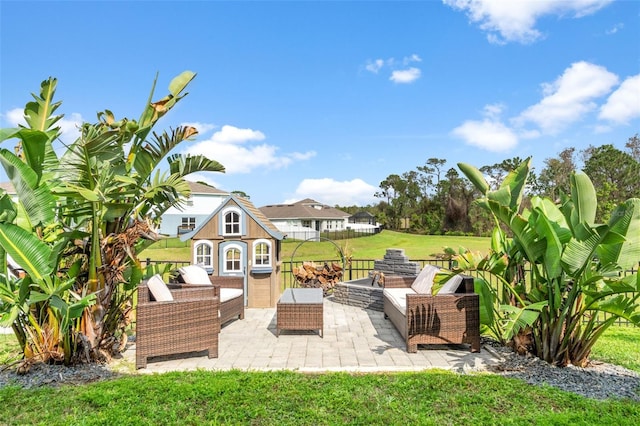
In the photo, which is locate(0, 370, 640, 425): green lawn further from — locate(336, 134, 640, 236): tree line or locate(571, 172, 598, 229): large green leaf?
locate(336, 134, 640, 236): tree line

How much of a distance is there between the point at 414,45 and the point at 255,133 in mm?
18872

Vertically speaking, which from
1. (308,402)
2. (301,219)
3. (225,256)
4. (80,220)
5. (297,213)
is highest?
(297,213)

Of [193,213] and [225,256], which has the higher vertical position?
[193,213]

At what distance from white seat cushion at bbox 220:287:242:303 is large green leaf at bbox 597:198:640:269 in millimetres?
5502

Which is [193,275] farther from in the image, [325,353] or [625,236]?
[625,236]

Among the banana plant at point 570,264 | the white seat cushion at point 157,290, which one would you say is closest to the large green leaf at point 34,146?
the white seat cushion at point 157,290

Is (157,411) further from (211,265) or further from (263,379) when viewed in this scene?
(211,265)

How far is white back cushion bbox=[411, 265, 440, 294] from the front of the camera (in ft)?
21.4

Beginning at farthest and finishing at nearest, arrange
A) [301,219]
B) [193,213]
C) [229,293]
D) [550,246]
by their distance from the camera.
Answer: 1. [301,219]
2. [193,213]
3. [229,293]
4. [550,246]

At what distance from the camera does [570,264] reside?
4074 mm

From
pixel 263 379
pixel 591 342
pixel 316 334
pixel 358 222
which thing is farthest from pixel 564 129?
pixel 358 222

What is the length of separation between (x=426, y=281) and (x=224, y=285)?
13.0ft

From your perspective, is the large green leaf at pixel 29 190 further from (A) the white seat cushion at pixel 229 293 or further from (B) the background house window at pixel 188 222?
(B) the background house window at pixel 188 222

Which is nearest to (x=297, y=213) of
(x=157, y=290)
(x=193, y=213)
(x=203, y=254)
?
(x=193, y=213)
